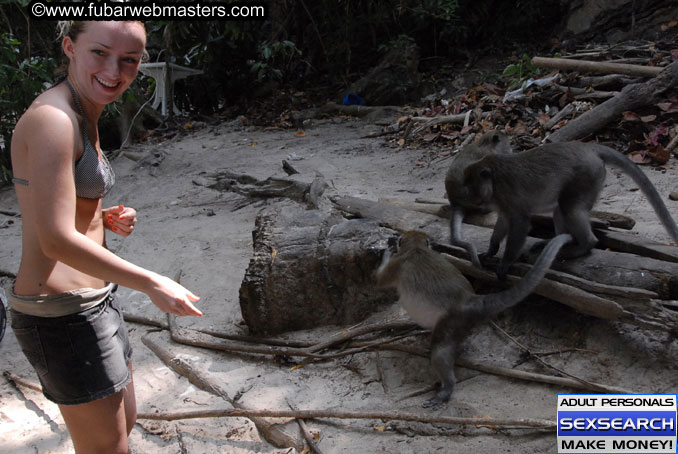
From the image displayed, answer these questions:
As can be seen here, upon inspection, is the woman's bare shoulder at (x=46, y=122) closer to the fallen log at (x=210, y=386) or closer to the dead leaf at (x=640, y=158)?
the fallen log at (x=210, y=386)

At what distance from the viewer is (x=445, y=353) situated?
3.03 meters

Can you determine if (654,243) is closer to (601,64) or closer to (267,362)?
(267,362)

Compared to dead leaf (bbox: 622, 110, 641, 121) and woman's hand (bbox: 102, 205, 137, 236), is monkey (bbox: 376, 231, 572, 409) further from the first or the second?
dead leaf (bbox: 622, 110, 641, 121)

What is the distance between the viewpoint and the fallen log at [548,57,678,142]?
19.6 feet

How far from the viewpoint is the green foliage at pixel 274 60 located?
10.8 m

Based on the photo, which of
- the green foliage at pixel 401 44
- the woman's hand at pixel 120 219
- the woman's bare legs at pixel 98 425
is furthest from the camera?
the green foliage at pixel 401 44

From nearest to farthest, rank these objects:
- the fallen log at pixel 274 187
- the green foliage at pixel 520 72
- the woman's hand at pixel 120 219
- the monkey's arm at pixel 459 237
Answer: the woman's hand at pixel 120 219 < the monkey's arm at pixel 459 237 < the fallen log at pixel 274 187 < the green foliage at pixel 520 72

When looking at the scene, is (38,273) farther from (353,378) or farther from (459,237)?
(459,237)

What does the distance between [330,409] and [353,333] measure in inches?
26.9

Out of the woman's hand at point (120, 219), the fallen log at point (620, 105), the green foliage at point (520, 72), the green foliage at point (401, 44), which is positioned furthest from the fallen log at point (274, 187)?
the green foliage at point (401, 44)

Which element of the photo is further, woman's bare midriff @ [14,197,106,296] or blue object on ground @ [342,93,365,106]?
blue object on ground @ [342,93,365,106]

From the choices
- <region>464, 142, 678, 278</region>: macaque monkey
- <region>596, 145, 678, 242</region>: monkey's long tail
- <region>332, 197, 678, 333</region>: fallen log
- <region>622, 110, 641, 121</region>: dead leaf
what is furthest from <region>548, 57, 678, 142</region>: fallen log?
<region>332, 197, 678, 333</region>: fallen log

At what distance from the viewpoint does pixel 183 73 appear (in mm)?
11742

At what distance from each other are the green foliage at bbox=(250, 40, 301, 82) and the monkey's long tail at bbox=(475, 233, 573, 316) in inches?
346
